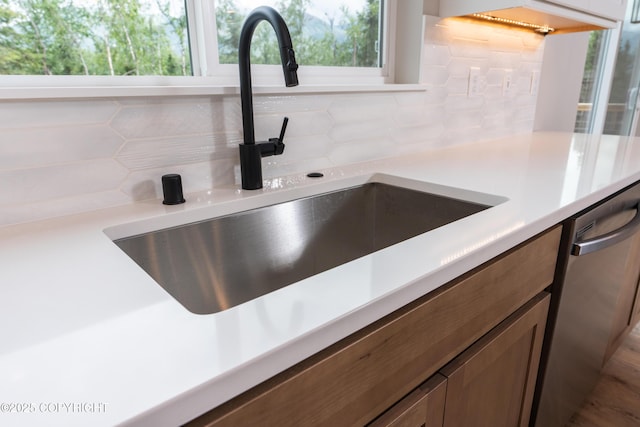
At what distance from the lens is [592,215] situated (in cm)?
97

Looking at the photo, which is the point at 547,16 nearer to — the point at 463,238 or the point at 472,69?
the point at 472,69

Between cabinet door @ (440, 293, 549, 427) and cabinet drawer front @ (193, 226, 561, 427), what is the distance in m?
0.03

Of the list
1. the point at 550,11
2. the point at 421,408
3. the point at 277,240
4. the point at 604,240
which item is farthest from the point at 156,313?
the point at 550,11

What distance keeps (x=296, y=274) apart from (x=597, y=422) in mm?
1219

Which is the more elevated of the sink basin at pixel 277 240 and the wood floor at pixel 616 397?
the sink basin at pixel 277 240

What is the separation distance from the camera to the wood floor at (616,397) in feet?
4.50

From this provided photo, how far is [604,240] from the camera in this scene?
98cm

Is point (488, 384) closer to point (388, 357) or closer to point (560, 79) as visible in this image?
point (388, 357)

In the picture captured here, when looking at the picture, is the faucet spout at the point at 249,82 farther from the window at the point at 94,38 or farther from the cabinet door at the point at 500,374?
the cabinet door at the point at 500,374

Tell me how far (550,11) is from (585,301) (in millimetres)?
964

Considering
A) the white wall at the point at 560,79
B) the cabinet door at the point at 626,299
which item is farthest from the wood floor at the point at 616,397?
the white wall at the point at 560,79

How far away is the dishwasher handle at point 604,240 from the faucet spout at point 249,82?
75 cm

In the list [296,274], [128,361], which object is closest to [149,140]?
[296,274]

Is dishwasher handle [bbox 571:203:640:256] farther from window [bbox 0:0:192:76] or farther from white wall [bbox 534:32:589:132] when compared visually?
white wall [bbox 534:32:589:132]
